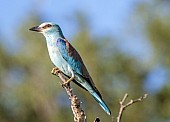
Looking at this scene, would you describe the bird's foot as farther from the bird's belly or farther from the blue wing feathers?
the blue wing feathers

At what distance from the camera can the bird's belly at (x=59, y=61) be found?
6895 millimetres

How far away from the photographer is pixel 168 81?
2173cm

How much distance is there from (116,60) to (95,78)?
3.80 ft

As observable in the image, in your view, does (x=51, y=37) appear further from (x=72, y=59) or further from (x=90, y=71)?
(x=90, y=71)

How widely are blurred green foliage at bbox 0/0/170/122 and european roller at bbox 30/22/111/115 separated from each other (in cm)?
1386

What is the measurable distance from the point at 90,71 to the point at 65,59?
15.0 m

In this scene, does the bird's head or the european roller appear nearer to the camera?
the european roller

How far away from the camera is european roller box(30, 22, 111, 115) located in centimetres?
683

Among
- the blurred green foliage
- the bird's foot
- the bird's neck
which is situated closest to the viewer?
the bird's foot

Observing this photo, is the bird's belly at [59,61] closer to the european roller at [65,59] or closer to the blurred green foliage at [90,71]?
the european roller at [65,59]

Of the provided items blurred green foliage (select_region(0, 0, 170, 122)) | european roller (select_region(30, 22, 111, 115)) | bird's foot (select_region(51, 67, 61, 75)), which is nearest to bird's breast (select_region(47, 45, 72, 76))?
european roller (select_region(30, 22, 111, 115))

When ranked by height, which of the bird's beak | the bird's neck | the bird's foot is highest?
the bird's beak

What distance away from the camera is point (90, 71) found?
22.0m

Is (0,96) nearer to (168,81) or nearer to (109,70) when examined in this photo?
(109,70)
